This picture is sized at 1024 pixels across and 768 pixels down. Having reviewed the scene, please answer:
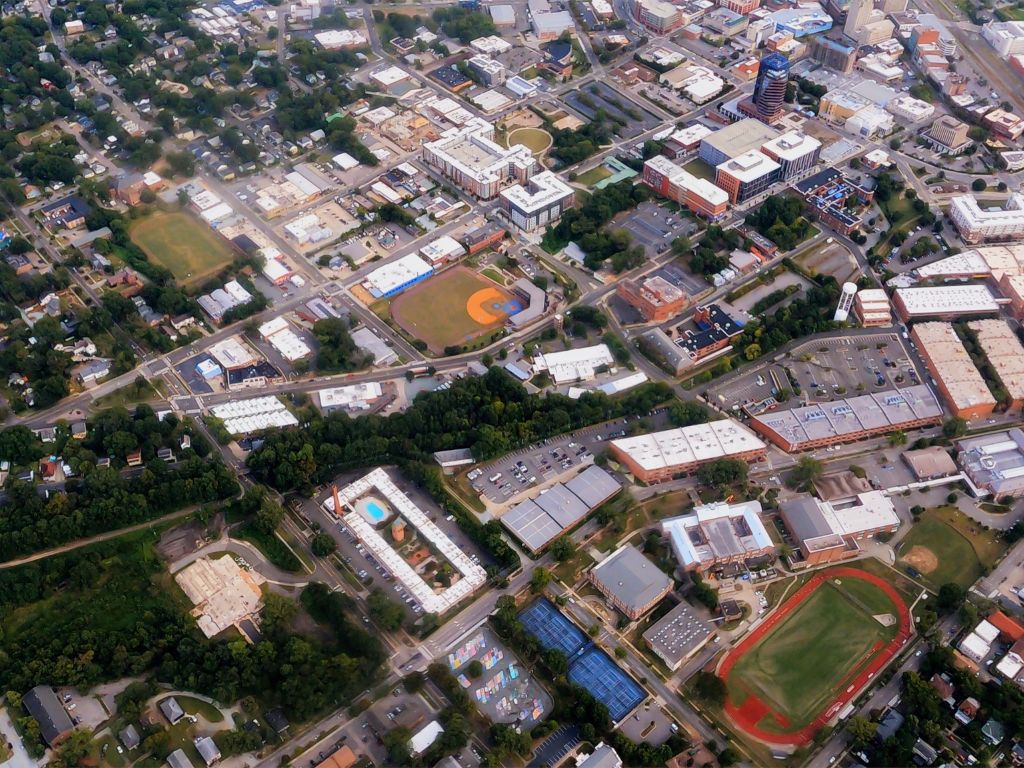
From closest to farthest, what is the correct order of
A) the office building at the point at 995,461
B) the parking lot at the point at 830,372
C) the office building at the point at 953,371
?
1. the office building at the point at 995,461
2. the office building at the point at 953,371
3. the parking lot at the point at 830,372

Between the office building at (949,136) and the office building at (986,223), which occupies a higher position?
the office building at (949,136)

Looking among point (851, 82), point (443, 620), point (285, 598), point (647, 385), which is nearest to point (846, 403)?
point (647, 385)

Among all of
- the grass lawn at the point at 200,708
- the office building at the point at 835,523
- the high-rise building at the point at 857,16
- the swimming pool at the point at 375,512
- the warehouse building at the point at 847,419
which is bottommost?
the grass lawn at the point at 200,708

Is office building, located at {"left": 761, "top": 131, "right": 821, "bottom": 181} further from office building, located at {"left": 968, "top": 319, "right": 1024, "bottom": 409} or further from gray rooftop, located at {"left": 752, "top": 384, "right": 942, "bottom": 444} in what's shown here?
gray rooftop, located at {"left": 752, "top": 384, "right": 942, "bottom": 444}

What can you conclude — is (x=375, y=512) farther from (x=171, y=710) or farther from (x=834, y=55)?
(x=834, y=55)

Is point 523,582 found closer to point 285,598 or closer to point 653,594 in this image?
point 653,594

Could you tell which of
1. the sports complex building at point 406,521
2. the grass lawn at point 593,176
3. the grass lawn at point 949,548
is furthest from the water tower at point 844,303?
the sports complex building at point 406,521

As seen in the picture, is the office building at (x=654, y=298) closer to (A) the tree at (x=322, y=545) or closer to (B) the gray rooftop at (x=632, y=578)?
(B) the gray rooftop at (x=632, y=578)
